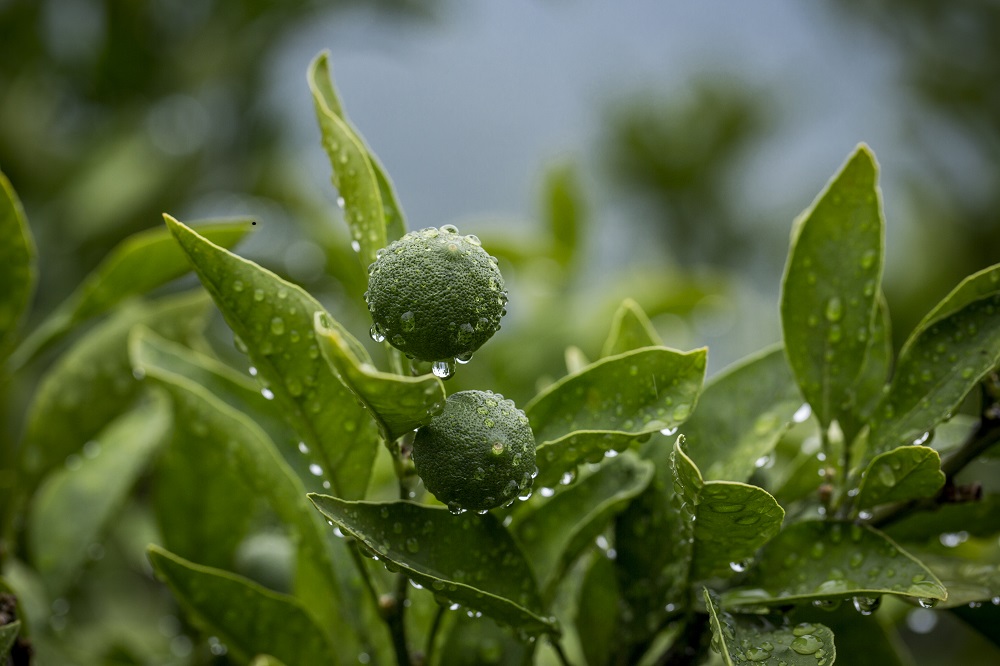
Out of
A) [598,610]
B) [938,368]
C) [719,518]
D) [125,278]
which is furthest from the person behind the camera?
[125,278]

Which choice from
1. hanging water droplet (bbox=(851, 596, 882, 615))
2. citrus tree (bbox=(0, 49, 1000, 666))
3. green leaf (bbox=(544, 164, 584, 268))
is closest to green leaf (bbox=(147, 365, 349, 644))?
citrus tree (bbox=(0, 49, 1000, 666))

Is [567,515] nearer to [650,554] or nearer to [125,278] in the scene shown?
[650,554]

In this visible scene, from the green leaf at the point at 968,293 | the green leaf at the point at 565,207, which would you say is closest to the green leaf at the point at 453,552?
the green leaf at the point at 968,293

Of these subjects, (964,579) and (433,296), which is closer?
(433,296)

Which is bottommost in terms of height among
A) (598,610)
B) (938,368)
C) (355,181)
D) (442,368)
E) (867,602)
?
(598,610)

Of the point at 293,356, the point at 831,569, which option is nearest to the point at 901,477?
the point at 831,569

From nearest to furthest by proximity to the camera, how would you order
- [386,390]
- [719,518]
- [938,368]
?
[386,390] < [719,518] < [938,368]

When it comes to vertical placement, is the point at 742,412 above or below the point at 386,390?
below

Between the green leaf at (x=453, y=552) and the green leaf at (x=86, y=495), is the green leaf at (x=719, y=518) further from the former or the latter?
the green leaf at (x=86, y=495)

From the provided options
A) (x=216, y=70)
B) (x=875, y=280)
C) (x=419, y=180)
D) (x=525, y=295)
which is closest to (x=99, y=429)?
(x=875, y=280)
